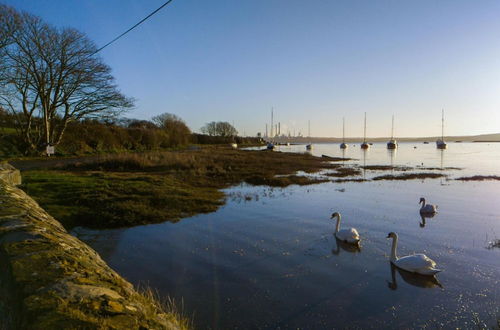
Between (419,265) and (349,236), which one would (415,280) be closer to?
(419,265)

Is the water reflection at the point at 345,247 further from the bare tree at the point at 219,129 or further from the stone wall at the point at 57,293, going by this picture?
the bare tree at the point at 219,129

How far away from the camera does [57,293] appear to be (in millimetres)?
2621

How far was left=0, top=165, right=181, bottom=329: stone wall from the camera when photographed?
2.36 metres

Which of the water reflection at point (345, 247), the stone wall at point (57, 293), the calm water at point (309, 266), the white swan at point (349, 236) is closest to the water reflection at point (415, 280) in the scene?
the calm water at point (309, 266)

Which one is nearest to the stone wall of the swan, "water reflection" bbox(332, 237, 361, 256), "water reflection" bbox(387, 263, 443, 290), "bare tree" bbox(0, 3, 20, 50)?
"water reflection" bbox(387, 263, 443, 290)

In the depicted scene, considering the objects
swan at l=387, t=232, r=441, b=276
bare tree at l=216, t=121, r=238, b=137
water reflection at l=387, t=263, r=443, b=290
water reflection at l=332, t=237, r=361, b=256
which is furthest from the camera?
bare tree at l=216, t=121, r=238, b=137

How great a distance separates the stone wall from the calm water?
2.80 m

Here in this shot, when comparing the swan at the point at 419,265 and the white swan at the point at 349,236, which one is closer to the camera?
the swan at the point at 419,265

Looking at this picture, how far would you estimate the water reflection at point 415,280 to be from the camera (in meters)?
7.01

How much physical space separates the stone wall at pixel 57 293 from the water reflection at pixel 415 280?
19.5ft

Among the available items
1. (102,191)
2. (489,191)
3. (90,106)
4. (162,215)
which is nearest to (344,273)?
(162,215)

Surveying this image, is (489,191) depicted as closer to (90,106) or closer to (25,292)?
(25,292)

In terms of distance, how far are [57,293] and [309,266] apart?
20.9ft

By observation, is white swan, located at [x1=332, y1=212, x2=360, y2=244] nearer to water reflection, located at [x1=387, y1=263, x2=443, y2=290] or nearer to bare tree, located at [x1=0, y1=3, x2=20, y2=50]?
water reflection, located at [x1=387, y1=263, x2=443, y2=290]
